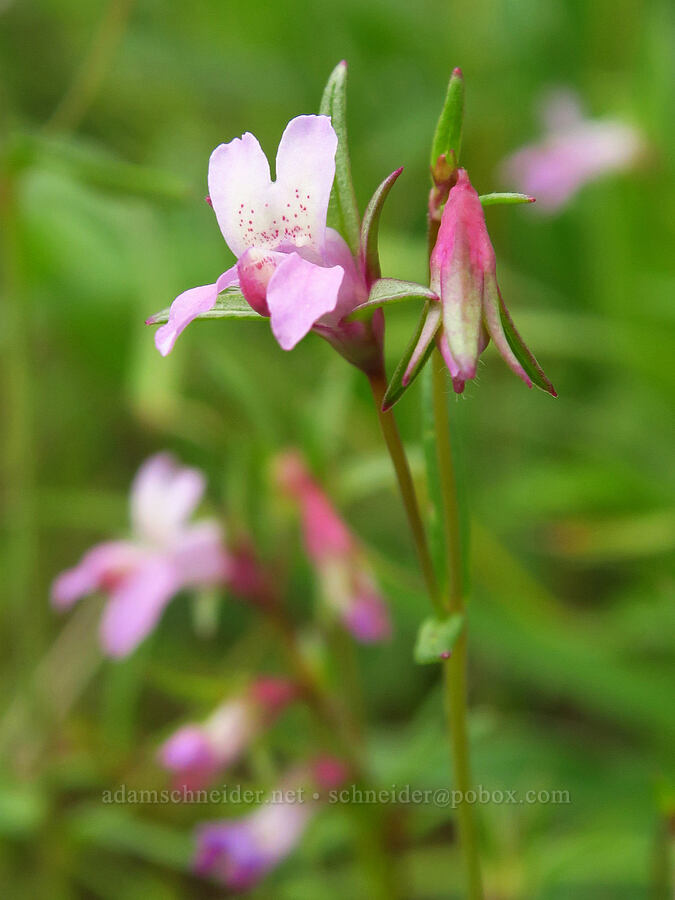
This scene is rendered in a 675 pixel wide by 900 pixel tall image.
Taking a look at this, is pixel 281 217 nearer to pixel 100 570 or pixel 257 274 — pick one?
pixel 257 274

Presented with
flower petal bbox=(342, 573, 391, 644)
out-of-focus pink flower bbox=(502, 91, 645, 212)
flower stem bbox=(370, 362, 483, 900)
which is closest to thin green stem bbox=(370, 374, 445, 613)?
flower stem bbox=(370, 362, 483, 900)

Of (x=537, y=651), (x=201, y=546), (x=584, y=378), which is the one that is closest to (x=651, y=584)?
(x=537, y=651)

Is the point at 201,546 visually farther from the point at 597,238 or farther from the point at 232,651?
the point at 597,238

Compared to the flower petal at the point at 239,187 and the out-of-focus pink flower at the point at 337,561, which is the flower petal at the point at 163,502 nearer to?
the out-of-focus pink flower at the point at 337,561

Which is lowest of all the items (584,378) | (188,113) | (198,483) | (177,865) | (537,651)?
(177,865)

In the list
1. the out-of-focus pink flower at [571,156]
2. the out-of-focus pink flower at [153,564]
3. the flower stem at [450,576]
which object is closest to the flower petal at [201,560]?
the out-of-focus pink flower at [153,564]
